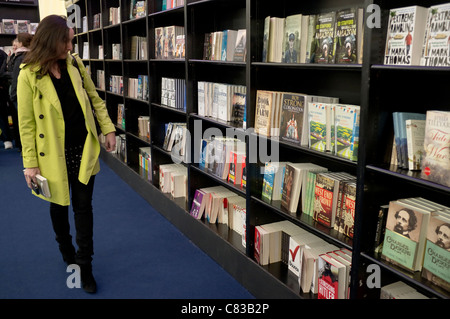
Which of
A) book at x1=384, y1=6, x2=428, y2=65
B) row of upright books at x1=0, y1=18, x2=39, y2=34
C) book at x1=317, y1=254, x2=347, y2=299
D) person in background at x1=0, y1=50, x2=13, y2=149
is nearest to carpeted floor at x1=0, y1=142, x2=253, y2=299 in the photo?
book at x1=317, y1=254, x2=347, y2=299

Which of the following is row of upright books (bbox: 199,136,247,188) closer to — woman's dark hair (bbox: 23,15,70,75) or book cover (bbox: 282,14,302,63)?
book cover (bbox: 282,14,302,63)

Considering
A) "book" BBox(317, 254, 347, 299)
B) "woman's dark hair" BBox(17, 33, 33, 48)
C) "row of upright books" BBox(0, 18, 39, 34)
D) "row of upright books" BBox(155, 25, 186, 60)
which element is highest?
"row of upright books" BBox(0, 18, 39, 34)

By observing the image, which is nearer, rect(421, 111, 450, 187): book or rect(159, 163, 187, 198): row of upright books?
rect(421, 111, 450, 187): book

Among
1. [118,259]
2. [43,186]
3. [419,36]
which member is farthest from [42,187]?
[419,36]

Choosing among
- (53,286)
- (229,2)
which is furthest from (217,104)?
(53,286)

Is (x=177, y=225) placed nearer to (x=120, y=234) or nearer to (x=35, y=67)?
(x=120, y=234)

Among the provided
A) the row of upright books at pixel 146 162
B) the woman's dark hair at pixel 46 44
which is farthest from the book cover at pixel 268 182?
the row of upright books at pixel 146 162

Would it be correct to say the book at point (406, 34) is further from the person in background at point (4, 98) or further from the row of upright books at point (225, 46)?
the person in background at point (4, 98)

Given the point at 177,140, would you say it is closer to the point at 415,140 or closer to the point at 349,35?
the point at 349,35

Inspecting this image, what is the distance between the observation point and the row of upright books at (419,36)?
4.65ft

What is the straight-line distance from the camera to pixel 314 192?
2.12 metres

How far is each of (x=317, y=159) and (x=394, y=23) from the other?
109 cm

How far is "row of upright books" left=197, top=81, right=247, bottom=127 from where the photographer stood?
8.75 feet

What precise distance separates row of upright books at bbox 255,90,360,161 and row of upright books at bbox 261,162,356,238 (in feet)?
0.53
